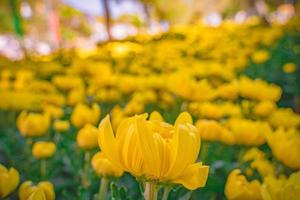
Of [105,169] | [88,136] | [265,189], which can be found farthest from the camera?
[88,136]

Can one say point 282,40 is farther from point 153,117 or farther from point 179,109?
point 153,117

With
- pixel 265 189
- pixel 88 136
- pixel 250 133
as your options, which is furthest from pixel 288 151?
A: pixel 88 136

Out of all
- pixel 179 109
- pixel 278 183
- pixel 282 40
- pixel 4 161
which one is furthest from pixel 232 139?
pixel 282 40

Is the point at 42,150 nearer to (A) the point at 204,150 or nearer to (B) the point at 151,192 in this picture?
(A) the point at 204,150

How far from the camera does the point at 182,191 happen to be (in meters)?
1.10

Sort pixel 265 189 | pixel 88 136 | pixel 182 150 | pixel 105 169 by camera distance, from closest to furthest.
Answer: pixel 182 150 → pixel 265 189 → pixel 105 169 → pixel 88 136

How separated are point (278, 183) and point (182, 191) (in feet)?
0.94

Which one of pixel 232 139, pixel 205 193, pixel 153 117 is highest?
pixel 153 117

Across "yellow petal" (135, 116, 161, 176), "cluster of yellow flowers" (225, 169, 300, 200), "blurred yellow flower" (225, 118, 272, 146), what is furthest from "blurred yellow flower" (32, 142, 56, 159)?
"yellow petal" (135, 116, 161, 176)

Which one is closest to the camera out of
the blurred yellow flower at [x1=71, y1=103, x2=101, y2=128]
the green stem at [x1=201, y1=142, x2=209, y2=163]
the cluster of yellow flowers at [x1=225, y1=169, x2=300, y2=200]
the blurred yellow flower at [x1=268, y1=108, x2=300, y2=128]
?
the cluster of yellow flowers at [x1=225, y1=169, x2=300, y2=200]

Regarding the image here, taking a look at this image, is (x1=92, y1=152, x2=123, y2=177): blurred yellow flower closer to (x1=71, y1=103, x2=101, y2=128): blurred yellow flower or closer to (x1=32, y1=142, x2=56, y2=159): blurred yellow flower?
(x1=32, y1=142, x2=56, y2=159): blurred yellow flower

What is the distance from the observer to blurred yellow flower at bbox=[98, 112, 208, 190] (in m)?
0.69

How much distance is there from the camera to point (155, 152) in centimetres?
69

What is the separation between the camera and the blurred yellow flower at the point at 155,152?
69cm
